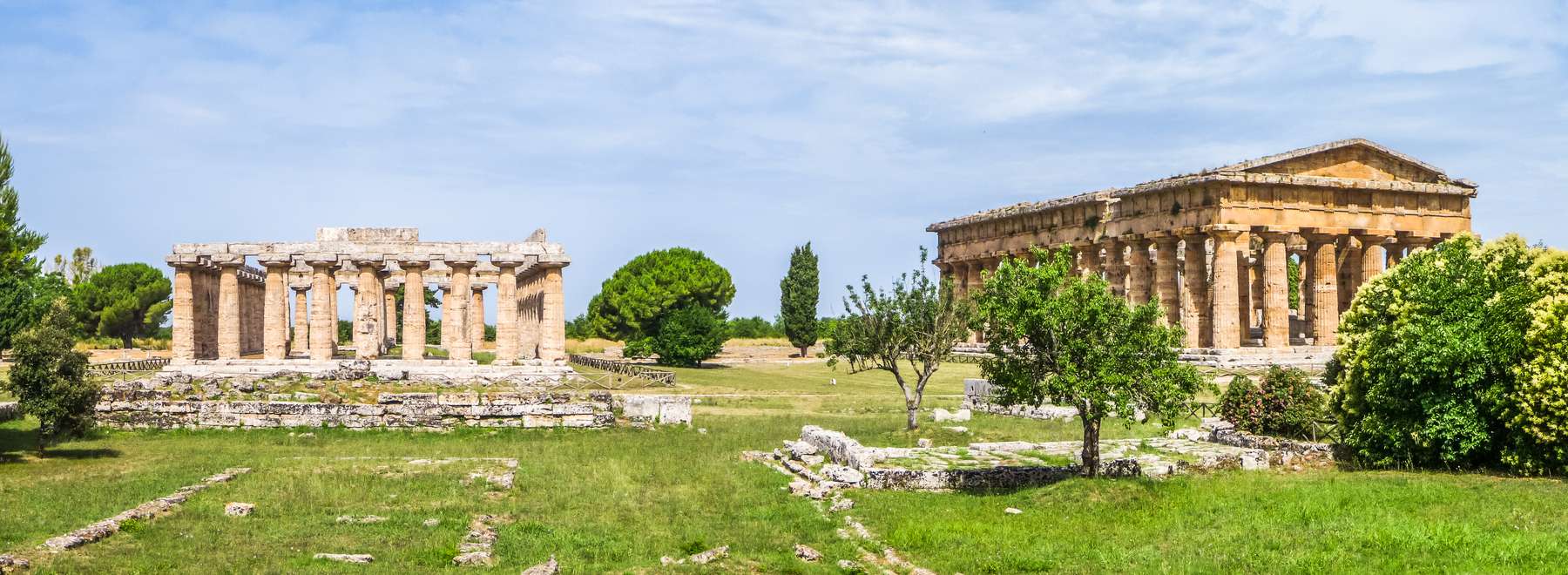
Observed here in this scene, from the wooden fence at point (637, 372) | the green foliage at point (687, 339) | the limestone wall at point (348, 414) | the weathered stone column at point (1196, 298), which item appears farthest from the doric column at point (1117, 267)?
the limestone wall at point (348, 414)

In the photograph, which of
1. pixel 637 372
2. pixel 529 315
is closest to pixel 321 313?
pixel 637 372

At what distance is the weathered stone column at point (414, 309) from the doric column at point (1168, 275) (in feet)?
103

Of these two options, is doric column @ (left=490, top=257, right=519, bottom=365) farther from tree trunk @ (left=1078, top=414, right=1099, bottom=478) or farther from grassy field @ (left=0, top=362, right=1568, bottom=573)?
tree trunk @ (left=1078, top=414, right=1099, bottom=478)

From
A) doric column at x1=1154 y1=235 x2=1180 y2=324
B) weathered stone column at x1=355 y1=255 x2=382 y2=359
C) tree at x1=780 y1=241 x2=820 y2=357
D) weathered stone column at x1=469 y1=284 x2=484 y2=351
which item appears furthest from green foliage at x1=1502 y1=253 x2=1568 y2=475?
tree at x1=780 y1=241 x2=820 y2=357

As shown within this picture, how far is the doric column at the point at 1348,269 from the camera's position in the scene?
5647 centimetres

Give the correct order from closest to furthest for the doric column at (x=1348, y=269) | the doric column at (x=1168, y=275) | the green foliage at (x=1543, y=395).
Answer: the green foliage at (x=1543, y=395)
the doric column at (x=1168, y=275)
the doric column at (x=1348, y=269)

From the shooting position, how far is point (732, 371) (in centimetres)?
6219

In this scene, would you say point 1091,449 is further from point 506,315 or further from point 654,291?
point 654,291

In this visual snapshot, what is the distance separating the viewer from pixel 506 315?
4950 centimetres

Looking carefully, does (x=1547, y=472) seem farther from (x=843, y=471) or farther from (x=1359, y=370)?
(x=843, y=471)

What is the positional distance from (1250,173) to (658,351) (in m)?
31.1

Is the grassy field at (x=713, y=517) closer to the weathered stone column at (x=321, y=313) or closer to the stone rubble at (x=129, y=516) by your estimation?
the stone rubble at (x=129, y=516)

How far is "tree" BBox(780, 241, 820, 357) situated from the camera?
82.4 meters

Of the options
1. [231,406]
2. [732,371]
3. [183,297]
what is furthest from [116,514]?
[732,371]
